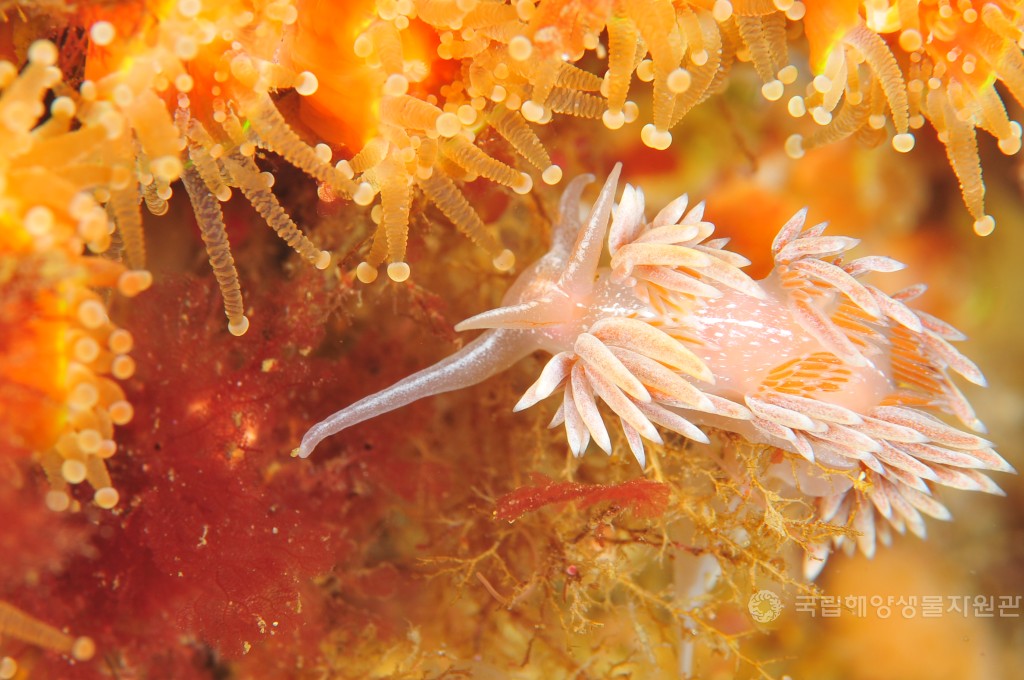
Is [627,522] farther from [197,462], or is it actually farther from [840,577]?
[197,462]

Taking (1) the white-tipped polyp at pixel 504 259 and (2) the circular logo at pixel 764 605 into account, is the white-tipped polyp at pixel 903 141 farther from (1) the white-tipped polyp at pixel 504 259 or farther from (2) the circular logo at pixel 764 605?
(2) the circular logo at pixel 764 605

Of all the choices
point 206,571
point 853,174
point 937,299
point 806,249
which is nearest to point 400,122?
point 806,249

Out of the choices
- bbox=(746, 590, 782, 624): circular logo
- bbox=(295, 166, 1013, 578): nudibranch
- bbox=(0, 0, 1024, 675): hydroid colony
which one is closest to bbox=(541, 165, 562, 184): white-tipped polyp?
bbox=(0, 0, 1024, 675): hydroid colony

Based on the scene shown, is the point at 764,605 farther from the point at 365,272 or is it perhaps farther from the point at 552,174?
the point at 365,272

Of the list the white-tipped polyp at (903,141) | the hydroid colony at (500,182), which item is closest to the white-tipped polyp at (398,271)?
the hydroid colony at (500,182)

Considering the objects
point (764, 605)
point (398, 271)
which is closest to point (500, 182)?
point (398, 271)

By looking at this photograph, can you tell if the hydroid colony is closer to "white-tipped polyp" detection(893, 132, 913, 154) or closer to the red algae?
"white-tipped polyp" detection(893, 132, 913, 154)

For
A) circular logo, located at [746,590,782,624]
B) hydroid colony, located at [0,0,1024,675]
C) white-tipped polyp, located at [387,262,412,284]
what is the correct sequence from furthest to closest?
1. circular logo, located at [746,590,782,624]
2. white-tipped polyp, located at [387,262,412,284]
3. hydroid colony, located at [0,0,1024,675]
